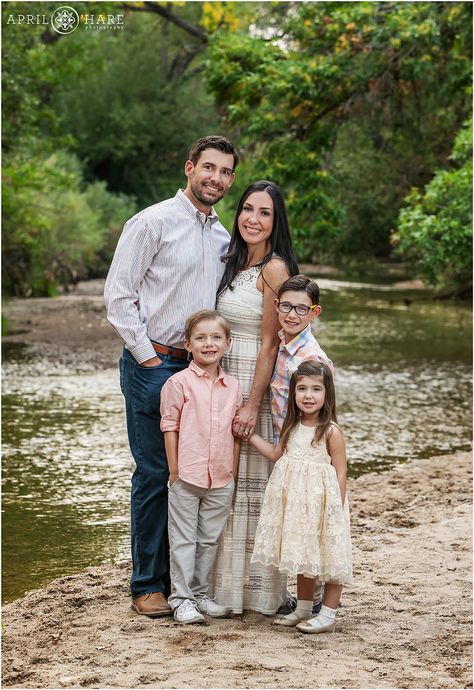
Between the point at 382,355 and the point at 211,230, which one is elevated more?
the point at 211,230

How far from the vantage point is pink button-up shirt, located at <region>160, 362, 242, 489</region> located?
488 cm

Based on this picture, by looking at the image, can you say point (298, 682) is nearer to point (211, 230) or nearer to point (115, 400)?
point (211, 230)

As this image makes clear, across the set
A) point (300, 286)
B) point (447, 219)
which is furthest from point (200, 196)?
point (447, 219)

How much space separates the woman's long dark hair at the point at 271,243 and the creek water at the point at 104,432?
7.56 ft

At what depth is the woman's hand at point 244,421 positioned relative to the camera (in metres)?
4.95

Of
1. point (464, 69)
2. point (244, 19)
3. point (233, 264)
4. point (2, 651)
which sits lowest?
point (2, 651)

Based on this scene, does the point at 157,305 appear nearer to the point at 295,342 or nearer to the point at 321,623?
the point at 295,342

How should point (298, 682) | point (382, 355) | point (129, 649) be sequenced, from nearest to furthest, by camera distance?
point (298, 682)
point (129, 649)
point (382, 355)

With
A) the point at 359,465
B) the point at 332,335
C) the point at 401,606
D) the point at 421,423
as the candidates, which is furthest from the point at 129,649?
the point at 332,335

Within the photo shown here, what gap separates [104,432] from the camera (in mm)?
10469

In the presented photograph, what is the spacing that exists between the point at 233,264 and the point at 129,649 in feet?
6.05

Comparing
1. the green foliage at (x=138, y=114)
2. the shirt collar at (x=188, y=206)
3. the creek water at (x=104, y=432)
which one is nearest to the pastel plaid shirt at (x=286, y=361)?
the shirt collar at (x=188, y=206)

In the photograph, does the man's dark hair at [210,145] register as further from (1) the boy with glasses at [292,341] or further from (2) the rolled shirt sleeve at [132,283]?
(1) the boy with glasses at [292,341]

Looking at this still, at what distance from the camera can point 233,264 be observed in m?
5.14
